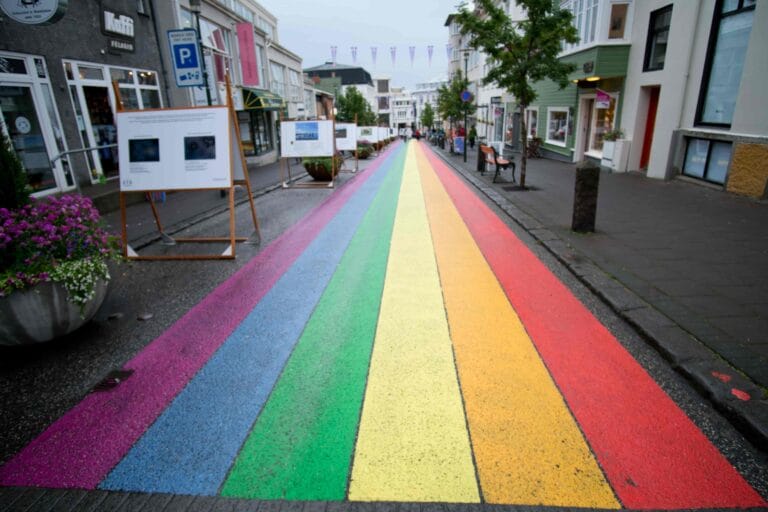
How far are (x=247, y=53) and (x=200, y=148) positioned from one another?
65.0ft

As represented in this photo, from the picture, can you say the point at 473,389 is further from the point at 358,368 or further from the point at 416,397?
the point at 358,368

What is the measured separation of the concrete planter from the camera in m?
3.58

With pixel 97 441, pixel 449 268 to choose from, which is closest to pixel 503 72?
pixel 449 268

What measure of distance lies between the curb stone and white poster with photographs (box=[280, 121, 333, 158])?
996cm

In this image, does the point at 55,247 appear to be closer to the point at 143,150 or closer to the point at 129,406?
the point at 129,406

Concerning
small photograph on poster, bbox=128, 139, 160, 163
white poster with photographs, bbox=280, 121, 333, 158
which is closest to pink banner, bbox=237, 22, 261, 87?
white poster with photographs, bbox=280, 121, 333, 158

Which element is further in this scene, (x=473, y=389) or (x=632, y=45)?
(x=632, y=45)

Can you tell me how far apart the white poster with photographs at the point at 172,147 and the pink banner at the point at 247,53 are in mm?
19032

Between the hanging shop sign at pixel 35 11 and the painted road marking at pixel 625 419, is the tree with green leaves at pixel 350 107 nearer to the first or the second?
the hanging shop sign at pixel 35 11

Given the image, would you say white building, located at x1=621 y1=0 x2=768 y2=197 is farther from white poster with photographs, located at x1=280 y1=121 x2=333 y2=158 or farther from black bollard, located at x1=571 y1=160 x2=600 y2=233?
white poster with photographs, located at x1=280 y1=121 x2=333 y2=158

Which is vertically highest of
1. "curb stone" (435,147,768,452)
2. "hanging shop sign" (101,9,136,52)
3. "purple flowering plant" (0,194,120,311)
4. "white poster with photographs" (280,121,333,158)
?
"hanging shop sign" (101,9,136,52)

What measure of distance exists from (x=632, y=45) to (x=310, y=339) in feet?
52.7

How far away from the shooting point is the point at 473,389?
3.15 m

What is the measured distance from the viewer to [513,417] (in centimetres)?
284
